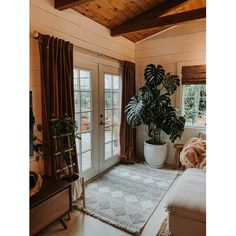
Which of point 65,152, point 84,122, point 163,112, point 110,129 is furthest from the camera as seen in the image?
point 110,129

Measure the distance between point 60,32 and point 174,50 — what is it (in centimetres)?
235

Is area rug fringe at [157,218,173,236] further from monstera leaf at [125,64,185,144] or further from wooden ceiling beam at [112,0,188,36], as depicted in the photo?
wooden ceiling beam at [112,0,188,36]

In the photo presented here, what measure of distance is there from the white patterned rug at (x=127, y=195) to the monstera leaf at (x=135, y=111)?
0.90 m

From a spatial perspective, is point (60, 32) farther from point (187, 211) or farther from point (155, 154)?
point (155, 154)

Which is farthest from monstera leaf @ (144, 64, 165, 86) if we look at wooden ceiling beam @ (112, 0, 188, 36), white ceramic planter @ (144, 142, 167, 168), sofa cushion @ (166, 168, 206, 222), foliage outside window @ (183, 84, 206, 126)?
sofa cushion @ (166, 168, 206, 222)

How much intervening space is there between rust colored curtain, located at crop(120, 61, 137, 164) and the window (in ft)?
3.42

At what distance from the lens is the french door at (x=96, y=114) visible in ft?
9.98

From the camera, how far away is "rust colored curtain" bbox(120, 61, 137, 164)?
12.8 feet

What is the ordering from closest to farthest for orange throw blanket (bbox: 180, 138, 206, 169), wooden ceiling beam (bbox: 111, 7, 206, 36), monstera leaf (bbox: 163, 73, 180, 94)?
1. orange throw blanket (bbox: 180, 138, 206, 169)
2. wooden ceiling beam (bbox: 111, 7, 206, 36)
3. monstera leaf (bbox: 163, 73, 180, 94)

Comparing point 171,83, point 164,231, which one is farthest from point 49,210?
point 171,83

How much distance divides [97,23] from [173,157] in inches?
114

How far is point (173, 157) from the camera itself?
13.5 ft
